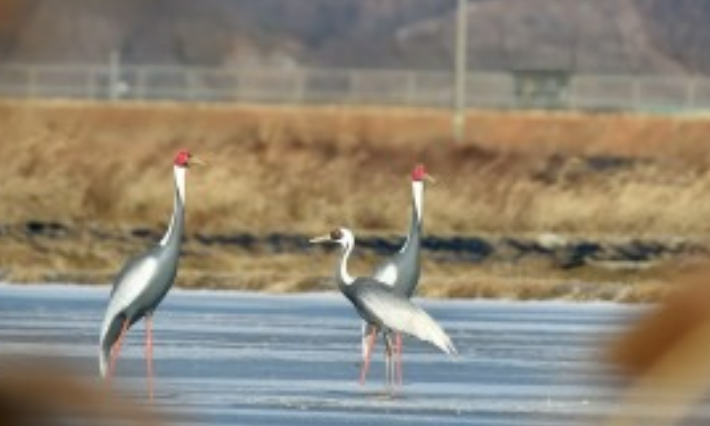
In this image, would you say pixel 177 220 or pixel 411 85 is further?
pixel 411 85

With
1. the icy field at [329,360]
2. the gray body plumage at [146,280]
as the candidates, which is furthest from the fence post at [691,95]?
the gray body plumage at [146,280]

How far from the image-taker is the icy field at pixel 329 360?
1167 cm

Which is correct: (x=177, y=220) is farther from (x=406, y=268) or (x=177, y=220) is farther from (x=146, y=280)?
(x=406, y=268)

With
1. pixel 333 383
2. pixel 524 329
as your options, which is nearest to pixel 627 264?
pixel 524 329

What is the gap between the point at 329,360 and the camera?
1630cm

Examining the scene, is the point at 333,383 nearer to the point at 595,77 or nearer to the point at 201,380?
the point at 201,380

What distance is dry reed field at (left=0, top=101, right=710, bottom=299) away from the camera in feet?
112

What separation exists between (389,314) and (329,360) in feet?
1.70

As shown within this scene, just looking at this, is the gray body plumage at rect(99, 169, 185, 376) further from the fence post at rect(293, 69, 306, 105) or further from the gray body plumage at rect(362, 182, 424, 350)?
the fence post at rect(293, 69, 306, 105)

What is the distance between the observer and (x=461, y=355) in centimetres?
1688

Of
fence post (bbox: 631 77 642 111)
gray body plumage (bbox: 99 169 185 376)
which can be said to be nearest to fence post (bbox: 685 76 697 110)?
fence post (bbox: 631 77 642 111)

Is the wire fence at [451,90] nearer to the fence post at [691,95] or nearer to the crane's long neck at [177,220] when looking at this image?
the fence post at [691,95]

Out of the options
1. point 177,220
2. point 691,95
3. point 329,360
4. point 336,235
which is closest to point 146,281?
point 177,220

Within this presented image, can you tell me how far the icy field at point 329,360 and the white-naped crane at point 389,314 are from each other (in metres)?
0.26
